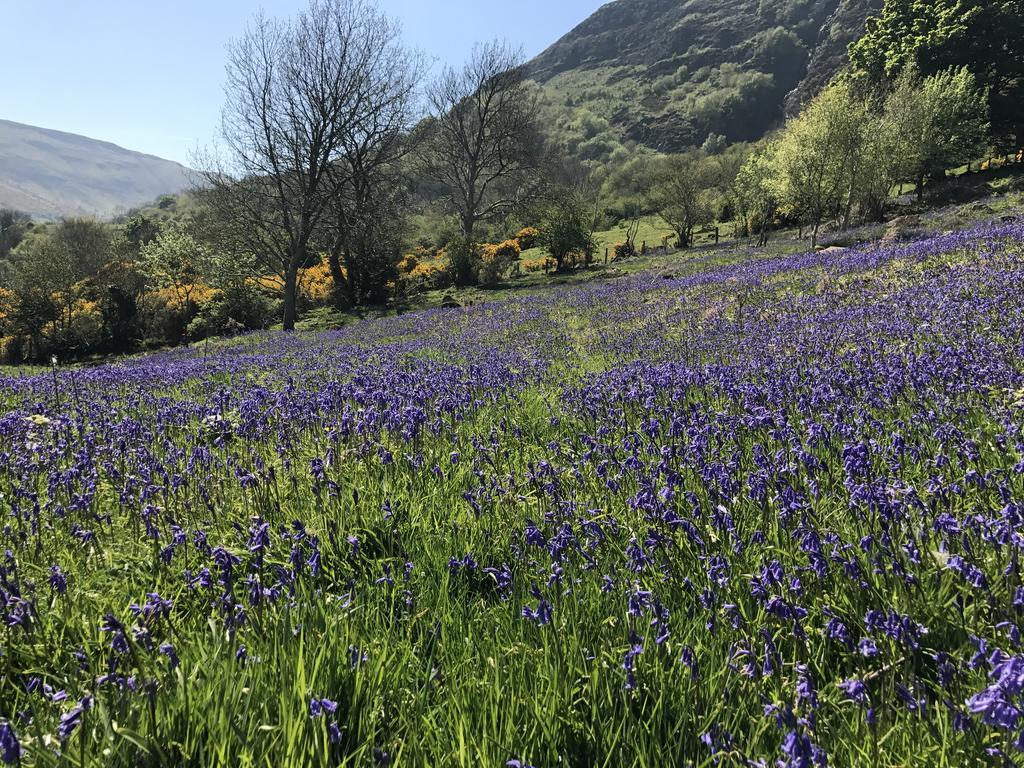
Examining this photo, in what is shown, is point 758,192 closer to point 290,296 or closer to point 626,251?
point 626,251

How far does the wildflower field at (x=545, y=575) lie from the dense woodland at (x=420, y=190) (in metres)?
27.4

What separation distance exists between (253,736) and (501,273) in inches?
1643

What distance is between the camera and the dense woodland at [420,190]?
3173 centimetres

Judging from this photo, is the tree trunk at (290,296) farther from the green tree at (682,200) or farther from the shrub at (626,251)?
the green tree at (682,200)

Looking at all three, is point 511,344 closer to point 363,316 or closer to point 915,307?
point 915,307

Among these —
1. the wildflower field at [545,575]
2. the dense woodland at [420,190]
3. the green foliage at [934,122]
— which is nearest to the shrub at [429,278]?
the dense woodland at [420,190]

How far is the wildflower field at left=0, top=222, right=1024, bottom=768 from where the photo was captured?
1965 millimetres

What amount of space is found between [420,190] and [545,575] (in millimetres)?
69647

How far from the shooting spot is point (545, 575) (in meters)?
3.17

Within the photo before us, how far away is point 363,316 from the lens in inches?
1297

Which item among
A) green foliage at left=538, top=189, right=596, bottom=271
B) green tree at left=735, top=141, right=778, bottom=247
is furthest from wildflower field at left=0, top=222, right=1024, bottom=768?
green tree at left=735, top=141, right=778, bottom=247

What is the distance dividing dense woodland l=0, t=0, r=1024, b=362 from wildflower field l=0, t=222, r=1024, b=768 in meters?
27.4

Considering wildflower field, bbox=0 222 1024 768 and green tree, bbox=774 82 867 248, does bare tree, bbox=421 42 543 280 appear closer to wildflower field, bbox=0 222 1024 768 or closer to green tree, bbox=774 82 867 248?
green tree, bbox=774 82 867 248

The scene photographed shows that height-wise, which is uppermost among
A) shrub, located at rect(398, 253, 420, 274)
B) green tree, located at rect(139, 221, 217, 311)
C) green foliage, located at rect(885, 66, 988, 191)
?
green foliage, located at rect(885, 66, 988, 191)
